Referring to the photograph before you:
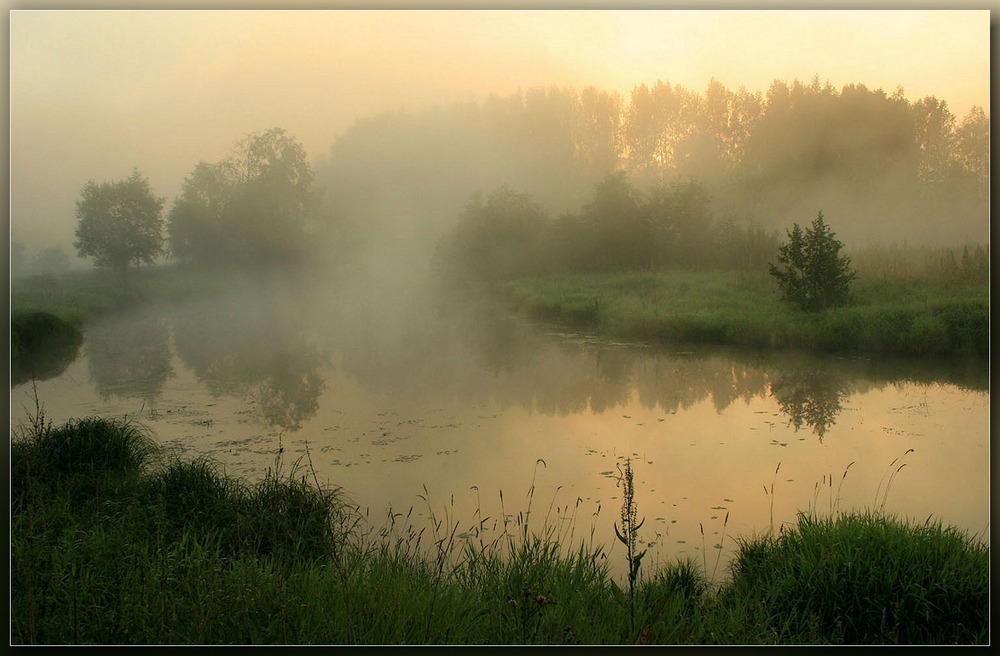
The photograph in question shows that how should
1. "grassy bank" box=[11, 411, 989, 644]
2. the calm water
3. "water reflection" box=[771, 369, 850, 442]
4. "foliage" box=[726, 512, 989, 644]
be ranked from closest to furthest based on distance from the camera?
"grassy bank" box=[11, 411, 989, 644], "foliage" box=[726, 512, 989, 644], the calm water, "water reflection" box=[771, 369, 850, 442]

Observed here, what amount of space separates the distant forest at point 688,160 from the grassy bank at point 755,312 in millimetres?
238

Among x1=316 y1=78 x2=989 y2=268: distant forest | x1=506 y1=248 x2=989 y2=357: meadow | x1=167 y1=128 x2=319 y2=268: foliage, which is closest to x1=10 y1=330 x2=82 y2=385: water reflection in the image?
x1=167 y1=128 x2=319 y2=268: foliage

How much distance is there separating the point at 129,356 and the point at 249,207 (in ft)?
2.75

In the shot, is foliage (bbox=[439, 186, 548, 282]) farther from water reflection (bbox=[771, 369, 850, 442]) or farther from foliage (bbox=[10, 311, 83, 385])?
foliage (bbox=[10, 311, 83, 385])

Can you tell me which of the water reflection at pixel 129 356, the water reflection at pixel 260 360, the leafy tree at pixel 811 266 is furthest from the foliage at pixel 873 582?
the water reflection at pixel 129 356

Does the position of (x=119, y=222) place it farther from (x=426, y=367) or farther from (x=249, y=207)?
(x=426, y=367)

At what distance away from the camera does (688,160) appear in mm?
3535

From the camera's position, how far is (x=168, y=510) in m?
3.33

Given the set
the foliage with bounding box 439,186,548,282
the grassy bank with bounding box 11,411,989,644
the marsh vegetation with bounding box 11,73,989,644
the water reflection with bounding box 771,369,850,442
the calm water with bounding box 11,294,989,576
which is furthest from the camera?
the foliage with bounding box 439,186,548,282

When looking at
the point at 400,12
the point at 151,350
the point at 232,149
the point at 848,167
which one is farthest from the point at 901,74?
the point at 151,350

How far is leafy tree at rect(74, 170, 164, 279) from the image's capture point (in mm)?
3395

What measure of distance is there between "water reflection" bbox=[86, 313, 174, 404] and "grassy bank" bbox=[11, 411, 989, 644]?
0.62 ft

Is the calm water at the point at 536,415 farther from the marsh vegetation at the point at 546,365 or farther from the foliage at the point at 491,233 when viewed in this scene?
the foliage at the point at 491,233

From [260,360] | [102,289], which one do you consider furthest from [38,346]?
[260,360]
